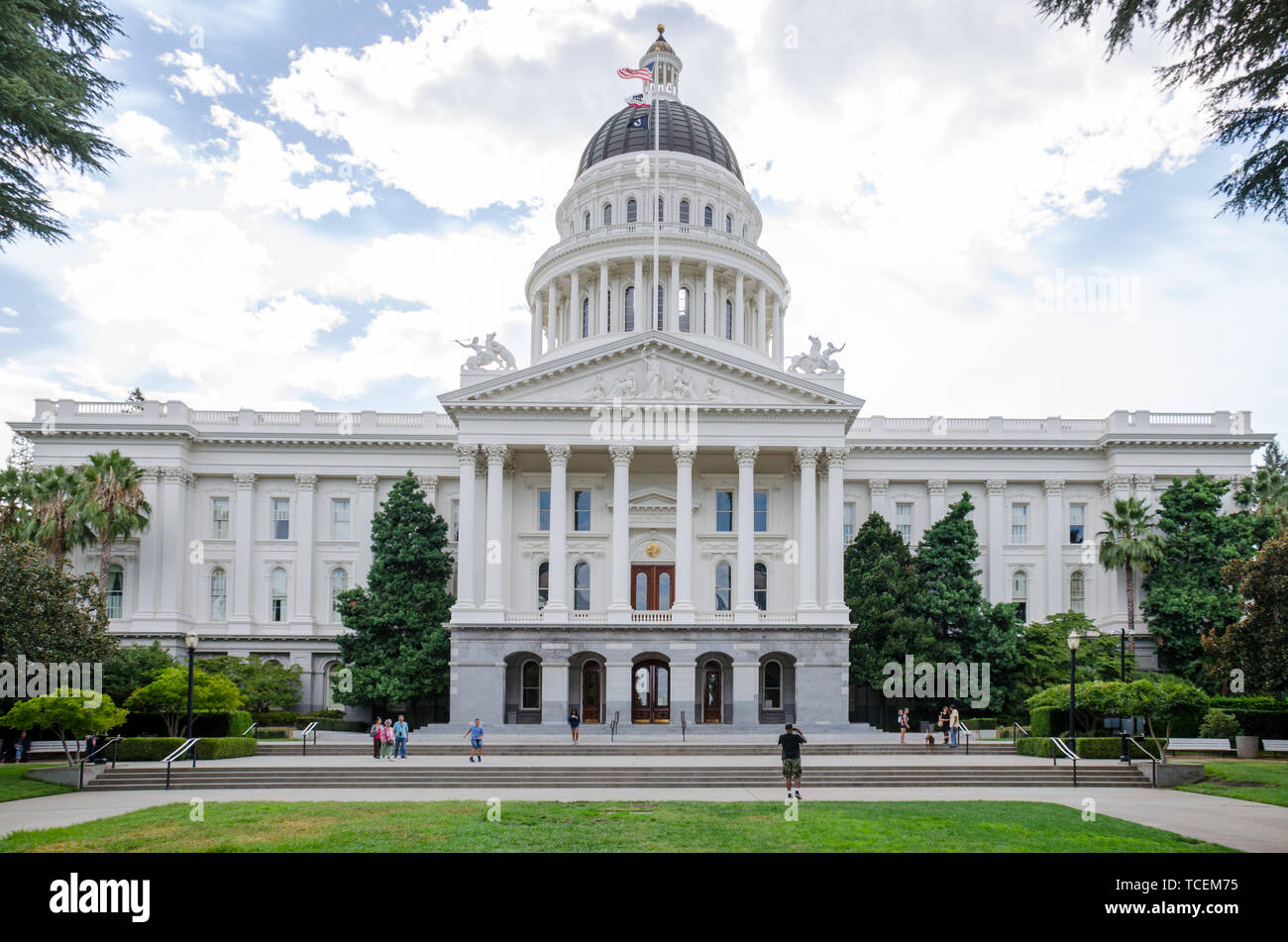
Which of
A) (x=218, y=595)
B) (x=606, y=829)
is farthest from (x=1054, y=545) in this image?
(x=606, y=829)

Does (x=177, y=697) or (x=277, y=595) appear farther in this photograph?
(x=277, y=595)

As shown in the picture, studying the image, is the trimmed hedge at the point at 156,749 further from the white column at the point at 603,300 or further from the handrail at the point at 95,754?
the white column at the point at 603,300

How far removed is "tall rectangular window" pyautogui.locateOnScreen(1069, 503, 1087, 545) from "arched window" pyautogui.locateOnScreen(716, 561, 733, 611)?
19028mm

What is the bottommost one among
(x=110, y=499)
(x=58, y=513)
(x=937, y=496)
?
(x=58, y=513)

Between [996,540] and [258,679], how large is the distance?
37.5 meters

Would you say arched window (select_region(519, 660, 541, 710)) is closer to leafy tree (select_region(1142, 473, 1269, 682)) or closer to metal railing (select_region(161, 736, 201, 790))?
metal railing (select_region(161, 736, 201, 790))

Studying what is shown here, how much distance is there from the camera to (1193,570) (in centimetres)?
5322

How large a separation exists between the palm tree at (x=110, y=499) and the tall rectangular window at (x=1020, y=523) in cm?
4483

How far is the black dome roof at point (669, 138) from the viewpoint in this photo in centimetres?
7212

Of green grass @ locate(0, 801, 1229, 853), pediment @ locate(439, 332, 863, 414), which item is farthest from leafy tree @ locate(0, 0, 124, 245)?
pediment @ locate(439, 332, 863, 414)

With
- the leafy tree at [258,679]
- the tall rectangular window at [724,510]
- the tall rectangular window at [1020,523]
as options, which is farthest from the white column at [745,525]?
the leafy tree at [258,679]

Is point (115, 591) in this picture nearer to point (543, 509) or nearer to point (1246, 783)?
point (543, 509)

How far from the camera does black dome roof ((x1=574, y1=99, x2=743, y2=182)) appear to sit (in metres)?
72.1

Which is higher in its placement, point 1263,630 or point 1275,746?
point 1263,630
